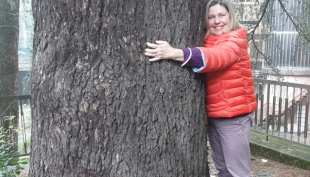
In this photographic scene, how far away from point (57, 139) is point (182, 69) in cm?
81

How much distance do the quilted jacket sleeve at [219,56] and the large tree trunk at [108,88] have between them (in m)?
0.16

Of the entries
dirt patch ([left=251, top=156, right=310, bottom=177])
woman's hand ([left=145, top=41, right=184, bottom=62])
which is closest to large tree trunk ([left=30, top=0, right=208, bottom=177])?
woman's hand ([left=145, top=41, right=184, bottom=62])

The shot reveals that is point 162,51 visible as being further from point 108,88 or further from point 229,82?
point 229,82

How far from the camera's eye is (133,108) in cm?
180

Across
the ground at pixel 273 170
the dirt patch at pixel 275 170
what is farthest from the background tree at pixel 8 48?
the dirt patch at pixel 275 170

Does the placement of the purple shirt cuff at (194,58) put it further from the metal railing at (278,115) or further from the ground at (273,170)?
the metal railing at (278,115)

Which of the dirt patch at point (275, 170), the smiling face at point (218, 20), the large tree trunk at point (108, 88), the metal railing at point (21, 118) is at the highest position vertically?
the smiling face at point (218, 20)

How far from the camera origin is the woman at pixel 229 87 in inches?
86.2

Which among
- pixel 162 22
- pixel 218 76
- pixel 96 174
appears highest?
pixel 162 22

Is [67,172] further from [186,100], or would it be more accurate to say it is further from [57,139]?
[186,100]

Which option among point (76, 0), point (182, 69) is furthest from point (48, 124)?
point (182, 69)

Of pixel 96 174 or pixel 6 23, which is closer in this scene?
pixel 96 174

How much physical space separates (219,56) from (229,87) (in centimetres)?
28

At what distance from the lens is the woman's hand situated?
5.90ft
